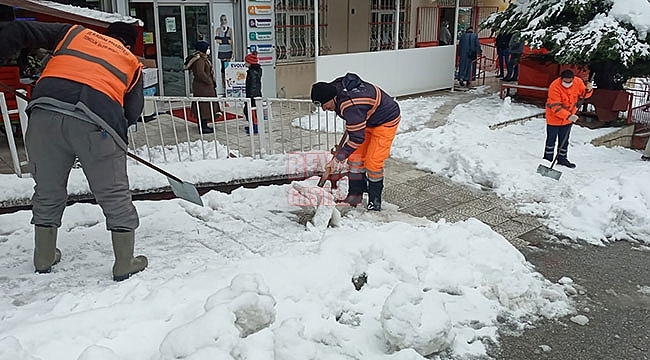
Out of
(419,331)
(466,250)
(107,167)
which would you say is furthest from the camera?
(466,250)

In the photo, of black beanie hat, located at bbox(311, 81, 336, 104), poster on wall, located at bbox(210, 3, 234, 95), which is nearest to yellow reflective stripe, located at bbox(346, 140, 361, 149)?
black beanie hat, located at bbox(311, 81, 336, 104)

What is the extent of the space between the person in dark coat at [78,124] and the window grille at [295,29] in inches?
348

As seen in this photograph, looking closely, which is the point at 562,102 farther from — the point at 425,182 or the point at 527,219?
the point at 527,219

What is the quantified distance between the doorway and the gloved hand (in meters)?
6.67

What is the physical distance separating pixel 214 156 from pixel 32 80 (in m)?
3.24

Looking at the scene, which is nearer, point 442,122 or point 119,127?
point 119,127

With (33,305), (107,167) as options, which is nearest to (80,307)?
(33,305)

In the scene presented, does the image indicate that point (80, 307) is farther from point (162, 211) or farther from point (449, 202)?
point (449, 202)

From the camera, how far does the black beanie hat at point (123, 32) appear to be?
4.01m

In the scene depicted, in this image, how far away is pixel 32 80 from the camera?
312 inches

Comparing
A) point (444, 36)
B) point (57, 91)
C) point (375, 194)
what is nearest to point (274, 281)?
point (57, 91)

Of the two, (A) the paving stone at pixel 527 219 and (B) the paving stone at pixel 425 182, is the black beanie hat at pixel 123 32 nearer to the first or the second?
(B) the paving stone at pixel 425 182

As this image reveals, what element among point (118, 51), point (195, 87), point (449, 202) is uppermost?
point (118, 51)

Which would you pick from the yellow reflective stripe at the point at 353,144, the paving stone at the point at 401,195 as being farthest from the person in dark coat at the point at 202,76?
the yellow reflective stripe at the point at 353,144
